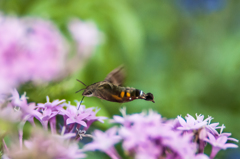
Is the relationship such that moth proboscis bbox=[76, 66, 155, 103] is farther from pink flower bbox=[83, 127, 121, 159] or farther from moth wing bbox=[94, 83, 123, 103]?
pink flower bbox=[83, 127, 121, 159]

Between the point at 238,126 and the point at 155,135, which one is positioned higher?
the point at 238,126

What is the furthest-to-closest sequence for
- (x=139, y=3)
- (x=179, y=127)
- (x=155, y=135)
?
(x=139, y=3) < (x=179, y=127) < (x=155, y=135)

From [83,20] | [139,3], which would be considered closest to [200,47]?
[139,3]

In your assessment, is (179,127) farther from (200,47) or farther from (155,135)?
(200,47)

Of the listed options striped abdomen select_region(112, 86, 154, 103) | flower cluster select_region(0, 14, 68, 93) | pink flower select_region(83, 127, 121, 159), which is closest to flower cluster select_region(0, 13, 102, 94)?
flower cluster select_region(0, 14, 68, 93)

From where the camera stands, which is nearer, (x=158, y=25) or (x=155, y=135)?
(x=155, y=135)

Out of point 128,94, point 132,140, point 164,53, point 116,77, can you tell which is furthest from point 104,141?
point 164,53

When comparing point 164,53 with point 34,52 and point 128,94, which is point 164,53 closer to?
point 34,52
